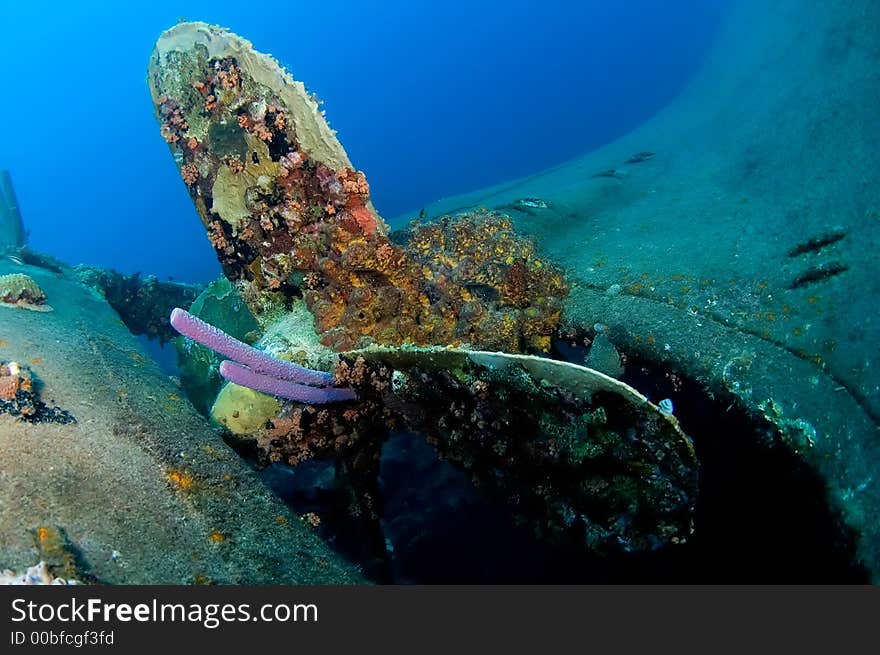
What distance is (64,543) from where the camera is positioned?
2311 millimetres

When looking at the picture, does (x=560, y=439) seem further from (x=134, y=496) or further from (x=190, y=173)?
(x=190, y=173)

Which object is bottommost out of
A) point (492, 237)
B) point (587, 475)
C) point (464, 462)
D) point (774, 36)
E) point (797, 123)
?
point (587, 475)

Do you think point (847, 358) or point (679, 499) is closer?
point (679, 499)

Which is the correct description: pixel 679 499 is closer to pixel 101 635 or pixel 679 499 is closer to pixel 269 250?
pixel 101 635

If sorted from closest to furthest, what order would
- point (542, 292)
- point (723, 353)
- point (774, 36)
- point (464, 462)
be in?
point (723, 353) → point (464, 462) → point (542, 292) → point (774, 36)

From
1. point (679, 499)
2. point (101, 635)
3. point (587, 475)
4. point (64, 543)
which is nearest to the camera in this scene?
point (101, 635)

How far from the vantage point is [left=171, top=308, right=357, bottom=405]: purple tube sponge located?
127 inches

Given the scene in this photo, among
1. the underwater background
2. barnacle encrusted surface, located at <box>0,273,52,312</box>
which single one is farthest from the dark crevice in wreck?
barnacle encrusted surface, located at <box>0,273,52,312</box>

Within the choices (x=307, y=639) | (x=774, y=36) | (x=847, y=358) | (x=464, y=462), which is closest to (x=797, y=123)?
(x=847, y=358)

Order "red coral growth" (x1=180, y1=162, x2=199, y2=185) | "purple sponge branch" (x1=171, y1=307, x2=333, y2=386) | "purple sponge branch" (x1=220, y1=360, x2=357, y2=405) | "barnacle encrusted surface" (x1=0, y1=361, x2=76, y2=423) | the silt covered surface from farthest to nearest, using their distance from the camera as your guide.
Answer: "red coral growth" (x1=180, y1=162, x2=199, y2=185)
"purple sponge branch" (x1=220, y1=360, x2=357, y2=405)
"purple sponge branch" (x1=171, y1=307, x2=333, y2=386)
"barnacle encrusted surface" (x1=0, y1=361, x2=76, y2=423)
the silt covered surface

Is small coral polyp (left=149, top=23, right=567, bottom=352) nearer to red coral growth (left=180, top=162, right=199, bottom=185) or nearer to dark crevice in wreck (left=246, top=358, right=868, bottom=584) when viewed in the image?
red coral growth (left=180, top=162, right=199, bottom=185)

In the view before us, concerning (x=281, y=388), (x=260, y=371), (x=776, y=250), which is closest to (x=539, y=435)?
(x=281, y=388)

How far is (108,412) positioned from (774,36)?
518 inches

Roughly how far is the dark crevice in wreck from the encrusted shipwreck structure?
0.47 meters
